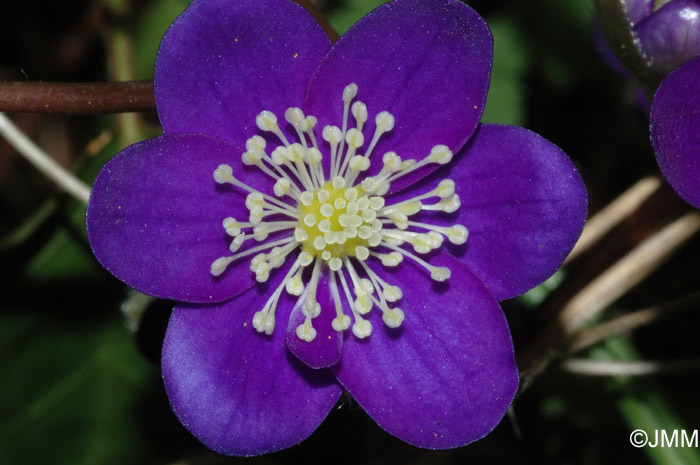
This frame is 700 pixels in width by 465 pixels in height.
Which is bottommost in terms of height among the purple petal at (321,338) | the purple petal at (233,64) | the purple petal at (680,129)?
the purple petal at (321,338)

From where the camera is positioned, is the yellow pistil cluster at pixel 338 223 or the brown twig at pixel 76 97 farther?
the yellow pistil cluster at pixel 338 223

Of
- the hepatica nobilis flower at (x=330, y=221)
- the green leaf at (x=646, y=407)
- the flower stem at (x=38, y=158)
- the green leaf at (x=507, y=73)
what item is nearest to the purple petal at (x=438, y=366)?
the hepatica nobilis flower at (x=330, y=221)

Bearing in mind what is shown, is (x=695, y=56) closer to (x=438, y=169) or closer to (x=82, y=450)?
(x=438, y=169)

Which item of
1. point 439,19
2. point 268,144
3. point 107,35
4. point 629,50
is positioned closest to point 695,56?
point 629,50

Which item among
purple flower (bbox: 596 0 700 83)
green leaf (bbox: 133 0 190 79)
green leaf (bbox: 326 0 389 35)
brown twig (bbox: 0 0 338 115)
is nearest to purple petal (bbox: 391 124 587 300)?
purple flower (bbox: 596 0 700 83)

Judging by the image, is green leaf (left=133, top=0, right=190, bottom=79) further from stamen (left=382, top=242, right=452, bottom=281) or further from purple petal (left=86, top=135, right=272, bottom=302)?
stamen (left=382, top=242, right=452, bottom=281)

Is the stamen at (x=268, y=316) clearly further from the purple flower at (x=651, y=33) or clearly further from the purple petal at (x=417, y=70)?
the purple flower at (x=651, y=33)
